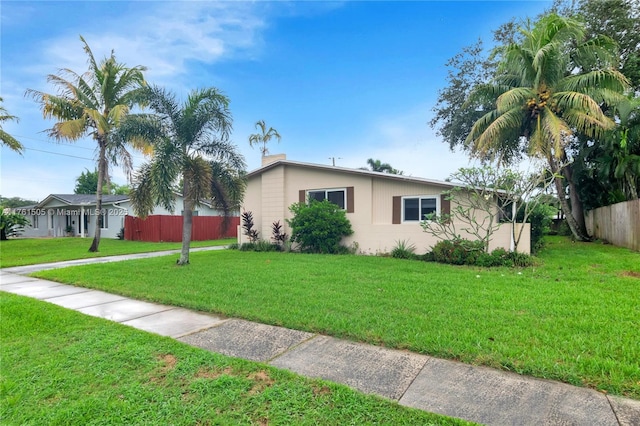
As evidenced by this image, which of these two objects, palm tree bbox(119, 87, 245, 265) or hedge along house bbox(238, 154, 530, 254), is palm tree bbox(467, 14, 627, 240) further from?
palm tree bbox(119, 87, 245, 265)

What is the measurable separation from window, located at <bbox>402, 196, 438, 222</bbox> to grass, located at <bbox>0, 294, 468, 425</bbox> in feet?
31.0

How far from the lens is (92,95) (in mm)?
14391

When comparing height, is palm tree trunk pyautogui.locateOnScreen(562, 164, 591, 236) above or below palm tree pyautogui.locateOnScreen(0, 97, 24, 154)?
below

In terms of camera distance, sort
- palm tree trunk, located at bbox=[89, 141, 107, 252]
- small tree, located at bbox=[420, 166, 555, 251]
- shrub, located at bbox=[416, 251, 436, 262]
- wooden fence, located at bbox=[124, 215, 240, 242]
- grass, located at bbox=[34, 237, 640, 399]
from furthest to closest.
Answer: wooden fence, located at bbox=[124, 215, 240, 242] → palm tree trunk, located at bbox=[89, 141, 107, 252] → shrub, located at bbox=[416, 251, 436, 262] → small tree, located at bbox=[420, 166, 555, 251] → grass, located at bbox=[34, 237, 640, 399]

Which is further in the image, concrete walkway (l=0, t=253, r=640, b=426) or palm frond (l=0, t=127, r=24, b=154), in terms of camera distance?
palm frond (l=0, t=127, r=24, b=154)

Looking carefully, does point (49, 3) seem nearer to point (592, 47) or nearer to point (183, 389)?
point (183, 389)

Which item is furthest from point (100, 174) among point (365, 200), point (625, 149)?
point (625, 149)

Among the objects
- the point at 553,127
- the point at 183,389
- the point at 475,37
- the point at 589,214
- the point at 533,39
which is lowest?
the point at 183,389

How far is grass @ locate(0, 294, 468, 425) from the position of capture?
2471mm

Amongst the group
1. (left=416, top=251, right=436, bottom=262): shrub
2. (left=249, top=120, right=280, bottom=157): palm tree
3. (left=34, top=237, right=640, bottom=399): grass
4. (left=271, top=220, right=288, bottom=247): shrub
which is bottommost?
(left=34, top=237, right=640, bottom=399): grass

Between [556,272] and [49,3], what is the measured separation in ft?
49.6

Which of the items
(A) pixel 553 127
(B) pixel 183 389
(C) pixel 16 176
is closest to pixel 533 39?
(A) pixel 553 127

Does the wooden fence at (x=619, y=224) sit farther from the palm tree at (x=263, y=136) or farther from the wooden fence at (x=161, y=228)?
the palm tree at (x=263, y=136)

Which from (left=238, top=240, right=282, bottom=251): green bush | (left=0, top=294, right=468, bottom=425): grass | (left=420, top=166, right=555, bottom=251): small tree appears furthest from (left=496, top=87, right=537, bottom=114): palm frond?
(left=0, top=294, right=468, bottom=425): grass
